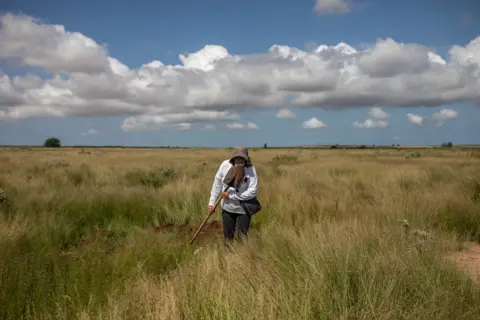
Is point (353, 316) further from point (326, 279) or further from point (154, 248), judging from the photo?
point (154, 248)

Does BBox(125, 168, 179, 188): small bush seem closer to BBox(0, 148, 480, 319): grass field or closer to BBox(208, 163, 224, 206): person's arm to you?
BBox(0, 148, 480, 319): grass field

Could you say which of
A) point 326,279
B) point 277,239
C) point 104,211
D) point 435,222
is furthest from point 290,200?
point 326,279

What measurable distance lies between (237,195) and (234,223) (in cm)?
55

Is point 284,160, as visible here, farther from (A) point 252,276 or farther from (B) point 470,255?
(A) point 252,276

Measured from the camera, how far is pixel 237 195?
18.9 ft

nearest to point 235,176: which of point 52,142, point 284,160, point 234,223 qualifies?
point 234,223

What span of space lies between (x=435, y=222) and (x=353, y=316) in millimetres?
5199

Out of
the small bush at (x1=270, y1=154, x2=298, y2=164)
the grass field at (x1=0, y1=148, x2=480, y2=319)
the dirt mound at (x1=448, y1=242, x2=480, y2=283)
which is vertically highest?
the small bush at (x1=270, y1=154, x2=298, y2=164)

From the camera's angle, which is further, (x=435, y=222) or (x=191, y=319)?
(x=435, y=222)

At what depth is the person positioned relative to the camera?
5.70 metres

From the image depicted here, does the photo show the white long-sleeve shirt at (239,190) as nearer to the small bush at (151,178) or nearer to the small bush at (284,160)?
the small bush at (151,178)

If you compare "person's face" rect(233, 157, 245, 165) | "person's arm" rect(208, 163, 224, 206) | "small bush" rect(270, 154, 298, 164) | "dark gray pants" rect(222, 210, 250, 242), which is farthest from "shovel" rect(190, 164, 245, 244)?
"small bush" rect(270, 154, 298, 164)

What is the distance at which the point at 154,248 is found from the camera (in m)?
5.14

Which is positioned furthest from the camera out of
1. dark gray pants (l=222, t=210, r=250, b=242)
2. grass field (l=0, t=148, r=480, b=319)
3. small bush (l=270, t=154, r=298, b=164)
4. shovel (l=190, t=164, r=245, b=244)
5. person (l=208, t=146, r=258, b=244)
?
small bush (l=270, t=154, r=298, b=164)
